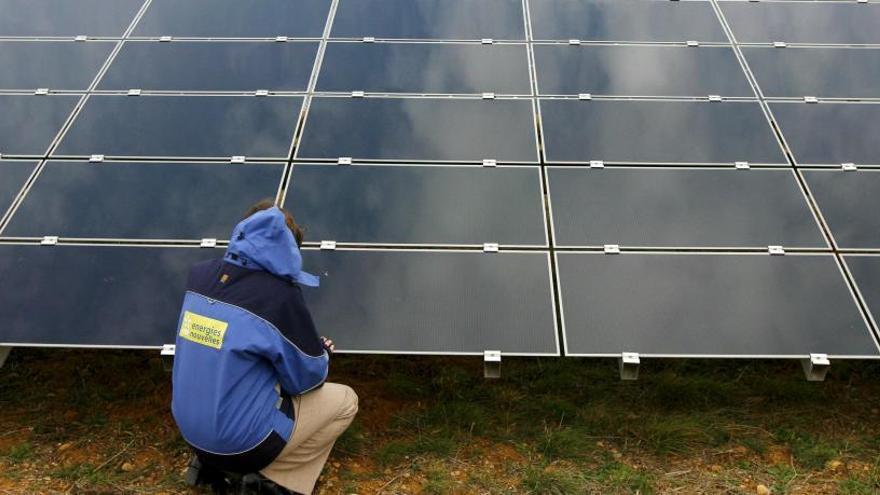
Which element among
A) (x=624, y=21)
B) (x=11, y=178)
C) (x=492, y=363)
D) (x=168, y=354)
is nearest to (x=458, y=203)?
(x=492, y=363)

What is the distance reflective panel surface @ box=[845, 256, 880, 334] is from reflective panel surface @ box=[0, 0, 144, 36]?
8.98 metres

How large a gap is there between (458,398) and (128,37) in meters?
6.38

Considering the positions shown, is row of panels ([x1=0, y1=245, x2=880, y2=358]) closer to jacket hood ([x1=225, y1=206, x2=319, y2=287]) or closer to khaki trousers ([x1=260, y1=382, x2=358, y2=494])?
khaki trousers ([x1=260, y1=382, x2=358, y2=494])

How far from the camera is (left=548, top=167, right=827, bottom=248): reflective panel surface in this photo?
6.86 meters

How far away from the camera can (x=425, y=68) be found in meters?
8.70

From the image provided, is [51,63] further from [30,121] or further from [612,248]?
[612,248]

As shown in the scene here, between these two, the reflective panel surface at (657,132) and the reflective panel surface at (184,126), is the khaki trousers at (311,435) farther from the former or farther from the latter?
the reflective panel surface at (657,132)

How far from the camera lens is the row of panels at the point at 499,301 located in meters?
6.18

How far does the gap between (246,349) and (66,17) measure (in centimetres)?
723

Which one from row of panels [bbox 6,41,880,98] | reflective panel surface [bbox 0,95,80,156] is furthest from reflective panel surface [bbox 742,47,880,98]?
reflective panel surface [bbox 0,95,80,156]

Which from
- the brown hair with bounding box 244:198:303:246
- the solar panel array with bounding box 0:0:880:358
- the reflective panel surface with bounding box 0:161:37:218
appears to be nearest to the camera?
the brown hair with bounding box 244:198:303:246

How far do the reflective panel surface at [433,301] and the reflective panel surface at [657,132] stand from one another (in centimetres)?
166

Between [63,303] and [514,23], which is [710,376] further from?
[63,303]

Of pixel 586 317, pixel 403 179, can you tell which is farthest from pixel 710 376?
pixel 403 179
